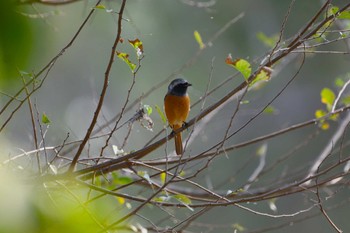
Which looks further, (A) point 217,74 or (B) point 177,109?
(A) point 217,74

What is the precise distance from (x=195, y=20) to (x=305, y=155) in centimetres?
279

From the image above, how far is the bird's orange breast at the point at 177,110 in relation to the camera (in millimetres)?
3928

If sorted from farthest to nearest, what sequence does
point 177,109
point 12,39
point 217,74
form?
point 217,74 < point 177,109 < point 12,39

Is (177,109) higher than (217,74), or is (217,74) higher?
(217,74)

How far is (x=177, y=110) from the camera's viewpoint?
396 cm

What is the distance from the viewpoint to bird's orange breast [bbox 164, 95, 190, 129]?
155 inches

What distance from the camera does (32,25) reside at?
326 mm

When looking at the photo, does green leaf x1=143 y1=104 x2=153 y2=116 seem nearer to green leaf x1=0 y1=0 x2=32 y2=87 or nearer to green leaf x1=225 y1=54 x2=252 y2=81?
green leaf x1=225 y1=54 x2=252 y2=81

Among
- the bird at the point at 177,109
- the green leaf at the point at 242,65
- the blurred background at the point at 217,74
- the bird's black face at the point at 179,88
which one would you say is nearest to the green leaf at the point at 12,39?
the green leaf at the point at 242,65

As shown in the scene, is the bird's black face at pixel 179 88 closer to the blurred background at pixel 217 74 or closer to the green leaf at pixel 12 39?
the blurred background at pixel 217 74

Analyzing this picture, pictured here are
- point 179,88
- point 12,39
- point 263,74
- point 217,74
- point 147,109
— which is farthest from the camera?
point 217,74

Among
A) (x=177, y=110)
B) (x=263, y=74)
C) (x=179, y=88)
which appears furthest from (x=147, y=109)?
(x=179, y=88)

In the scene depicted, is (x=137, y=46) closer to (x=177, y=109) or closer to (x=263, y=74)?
(x=263, y=74)

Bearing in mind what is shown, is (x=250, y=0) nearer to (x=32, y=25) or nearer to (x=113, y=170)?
(x=113, y=170)
